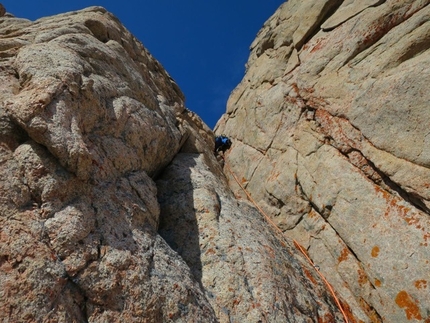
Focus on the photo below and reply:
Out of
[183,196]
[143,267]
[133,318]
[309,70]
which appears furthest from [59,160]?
[309,70]

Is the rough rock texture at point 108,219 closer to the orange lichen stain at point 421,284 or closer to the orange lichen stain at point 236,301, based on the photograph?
the orange lichen stain at point 236,301

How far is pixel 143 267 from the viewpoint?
6.49 meters

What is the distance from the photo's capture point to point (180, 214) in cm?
957

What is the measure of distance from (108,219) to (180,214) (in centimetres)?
299

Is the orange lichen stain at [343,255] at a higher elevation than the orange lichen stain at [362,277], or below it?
higher

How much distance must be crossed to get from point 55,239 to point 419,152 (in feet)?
34.0

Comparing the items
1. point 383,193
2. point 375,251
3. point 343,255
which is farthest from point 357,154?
point 343,255

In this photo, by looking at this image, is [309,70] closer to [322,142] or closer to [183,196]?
[322,142]

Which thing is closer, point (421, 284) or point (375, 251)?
point (421, 284)

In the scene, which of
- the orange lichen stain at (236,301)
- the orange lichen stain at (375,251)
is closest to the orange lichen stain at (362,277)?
the orange lichen stain at (375,251)

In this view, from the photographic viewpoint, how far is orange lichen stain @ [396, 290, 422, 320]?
863cm

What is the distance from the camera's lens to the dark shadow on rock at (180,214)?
27.8ft

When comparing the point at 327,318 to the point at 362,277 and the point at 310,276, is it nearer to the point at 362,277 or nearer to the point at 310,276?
the point at 310,276

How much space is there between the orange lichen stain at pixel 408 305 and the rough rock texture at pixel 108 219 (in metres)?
1.87
